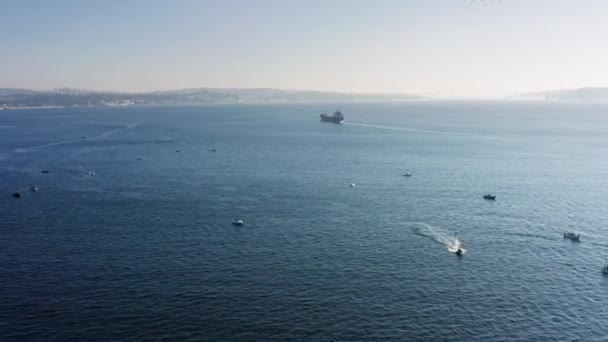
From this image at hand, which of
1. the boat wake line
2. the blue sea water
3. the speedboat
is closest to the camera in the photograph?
the blue sea water

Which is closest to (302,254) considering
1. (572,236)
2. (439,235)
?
(439,235)

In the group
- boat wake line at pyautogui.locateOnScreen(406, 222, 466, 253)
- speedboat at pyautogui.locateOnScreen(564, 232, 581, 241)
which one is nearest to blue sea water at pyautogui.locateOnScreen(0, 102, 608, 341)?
boat wake line at pyautogui.locateOnScreen(406, 222, 466, 253)

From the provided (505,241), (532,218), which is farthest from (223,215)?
(532,218)

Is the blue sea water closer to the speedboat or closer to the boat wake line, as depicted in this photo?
the boat wake line

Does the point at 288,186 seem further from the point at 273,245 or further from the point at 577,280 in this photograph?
the point at 577,280

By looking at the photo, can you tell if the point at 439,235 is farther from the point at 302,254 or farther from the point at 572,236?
the point at 302,254

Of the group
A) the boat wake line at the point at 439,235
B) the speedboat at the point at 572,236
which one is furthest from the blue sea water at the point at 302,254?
the speedboat at the point at 572,236
